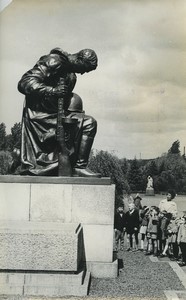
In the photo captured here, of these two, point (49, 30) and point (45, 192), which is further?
point (49, 30)

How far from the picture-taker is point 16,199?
764 centimetres

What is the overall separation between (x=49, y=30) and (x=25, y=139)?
5.67 meters

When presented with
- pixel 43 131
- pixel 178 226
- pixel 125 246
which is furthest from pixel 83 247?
pixel 125 246

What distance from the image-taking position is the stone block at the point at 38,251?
6.26m

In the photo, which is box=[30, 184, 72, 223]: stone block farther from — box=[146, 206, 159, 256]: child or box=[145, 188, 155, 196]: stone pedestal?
box=[145, 188, 155, 196]: stone pedestal

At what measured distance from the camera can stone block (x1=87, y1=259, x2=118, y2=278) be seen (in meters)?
7.43

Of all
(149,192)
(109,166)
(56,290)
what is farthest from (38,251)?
(149,192)

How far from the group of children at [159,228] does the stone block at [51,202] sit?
9.07 feet

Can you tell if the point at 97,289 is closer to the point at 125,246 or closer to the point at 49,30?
the point at 125,246

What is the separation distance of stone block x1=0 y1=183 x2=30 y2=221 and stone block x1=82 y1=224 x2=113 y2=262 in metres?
0.97

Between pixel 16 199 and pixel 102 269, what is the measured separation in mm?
1697

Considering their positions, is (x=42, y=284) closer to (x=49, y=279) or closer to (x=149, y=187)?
(x=49, y=279)

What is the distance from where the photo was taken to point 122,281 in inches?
284

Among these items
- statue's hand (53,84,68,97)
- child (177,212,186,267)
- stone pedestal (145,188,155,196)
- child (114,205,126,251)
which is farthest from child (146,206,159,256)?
stone pedestal (145,188,155,196)
